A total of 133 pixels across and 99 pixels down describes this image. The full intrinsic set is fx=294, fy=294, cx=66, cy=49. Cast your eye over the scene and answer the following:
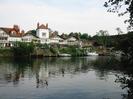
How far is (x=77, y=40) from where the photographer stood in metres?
164

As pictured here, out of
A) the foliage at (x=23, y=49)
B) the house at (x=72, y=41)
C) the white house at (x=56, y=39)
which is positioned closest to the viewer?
the foliage at (x=23, y=49)

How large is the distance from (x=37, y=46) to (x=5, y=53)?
15.7 metres

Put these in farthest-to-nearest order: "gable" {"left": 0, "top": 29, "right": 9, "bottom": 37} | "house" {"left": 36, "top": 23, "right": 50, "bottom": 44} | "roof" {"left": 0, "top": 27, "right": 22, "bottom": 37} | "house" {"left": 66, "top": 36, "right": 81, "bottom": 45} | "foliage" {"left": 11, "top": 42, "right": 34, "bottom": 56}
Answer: "house" {"left": 66, "top": 36, "right": 81, "bottom": 45} → "house" {"left": 36, "top": 23, "right": 50, "bottom": 44} → "roof" {"left": 0, "top": 27, "right": 22, "bottom": 37} → "gable" {"left": 0, "top": 29, "right": 9, "bottom": 37} → "foliage" {"left": 11, "top": 42, "right": 34, "bottom": 56}

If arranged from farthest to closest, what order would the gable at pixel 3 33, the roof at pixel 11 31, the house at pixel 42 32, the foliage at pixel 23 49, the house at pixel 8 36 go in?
the house at pixel 42 32, the roof at pixel 11 31, the house at pixel 8 36, the gable at pixel 3 33, the foliage at pixel 23 49

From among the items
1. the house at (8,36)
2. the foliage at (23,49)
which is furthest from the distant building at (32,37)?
the foliage at (23,49)

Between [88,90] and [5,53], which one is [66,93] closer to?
[88,90]

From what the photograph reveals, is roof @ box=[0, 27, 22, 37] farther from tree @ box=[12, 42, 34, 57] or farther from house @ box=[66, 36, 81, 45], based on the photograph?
house @ box=[66, 36, 81, 45]

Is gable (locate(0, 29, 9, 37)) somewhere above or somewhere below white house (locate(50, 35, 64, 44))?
above

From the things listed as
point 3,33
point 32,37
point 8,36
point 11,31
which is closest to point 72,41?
point 32,37

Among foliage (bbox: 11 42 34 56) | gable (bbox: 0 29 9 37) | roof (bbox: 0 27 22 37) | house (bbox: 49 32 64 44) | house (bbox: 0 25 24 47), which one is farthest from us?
house (bbox: 49 32 64 44)

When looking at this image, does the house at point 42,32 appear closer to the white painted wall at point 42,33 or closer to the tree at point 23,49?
the white painted wall at point 42,33

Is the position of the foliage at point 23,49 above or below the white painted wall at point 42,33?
below

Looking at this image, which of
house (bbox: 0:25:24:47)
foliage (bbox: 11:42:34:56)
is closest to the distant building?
house (bbox: 0:25:24:47)

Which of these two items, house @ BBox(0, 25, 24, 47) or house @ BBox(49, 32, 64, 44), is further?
house @ BBox(49, 32, 64, 44)
